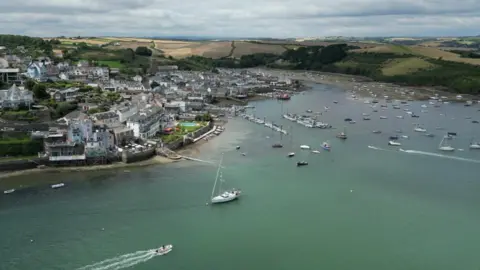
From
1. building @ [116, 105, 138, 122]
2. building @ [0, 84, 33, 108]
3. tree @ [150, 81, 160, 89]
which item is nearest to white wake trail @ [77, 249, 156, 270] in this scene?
building @ [116, 105, 138, 122]

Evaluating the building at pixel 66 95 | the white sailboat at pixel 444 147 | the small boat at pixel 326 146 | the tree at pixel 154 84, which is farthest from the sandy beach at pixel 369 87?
the building at pixel 66 95

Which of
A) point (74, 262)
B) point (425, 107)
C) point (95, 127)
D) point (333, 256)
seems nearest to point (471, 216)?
point (333, 256)

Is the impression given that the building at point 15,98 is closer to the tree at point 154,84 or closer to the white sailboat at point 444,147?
the tree at point 154,84

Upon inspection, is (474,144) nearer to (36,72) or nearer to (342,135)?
(342,135)

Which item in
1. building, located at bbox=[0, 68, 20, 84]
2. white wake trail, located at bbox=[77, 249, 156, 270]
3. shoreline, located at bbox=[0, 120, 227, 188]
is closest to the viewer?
white wake trail, located at bbox=[77, 249, 156, 270]

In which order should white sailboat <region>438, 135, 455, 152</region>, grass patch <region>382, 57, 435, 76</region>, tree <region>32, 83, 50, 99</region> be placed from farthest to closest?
grass patch <region>382, 57, 435, 76</region>
tree <region>32, 83, 50, 99</region>
white sailboat <region>438, 135, 455, 152</region>

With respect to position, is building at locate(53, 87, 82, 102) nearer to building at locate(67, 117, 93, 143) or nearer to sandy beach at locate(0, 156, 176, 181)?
building at locate(67, 117, 93, 143)

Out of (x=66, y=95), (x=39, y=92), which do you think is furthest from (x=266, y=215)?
(x=39, y=92)

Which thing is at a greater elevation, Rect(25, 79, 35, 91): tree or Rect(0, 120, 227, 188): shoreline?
Rect(25, 79, 35, 91): tree
